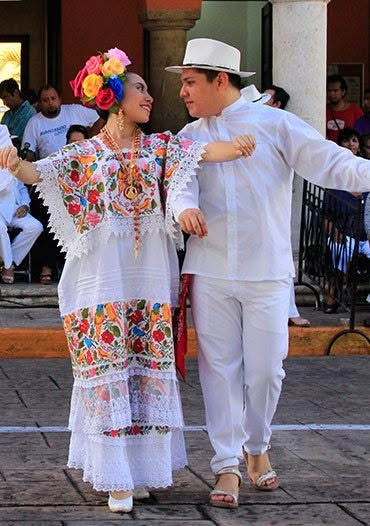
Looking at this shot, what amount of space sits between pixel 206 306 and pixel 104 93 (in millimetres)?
1013

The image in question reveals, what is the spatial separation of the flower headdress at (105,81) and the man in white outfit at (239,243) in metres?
0.34

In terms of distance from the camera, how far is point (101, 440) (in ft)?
20.7

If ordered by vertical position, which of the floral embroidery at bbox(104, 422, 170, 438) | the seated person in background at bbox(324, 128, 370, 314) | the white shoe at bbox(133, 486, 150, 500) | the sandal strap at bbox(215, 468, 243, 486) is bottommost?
the white shoe at bbox(133, 486, 150, 500)

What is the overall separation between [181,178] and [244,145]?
32 centimetres

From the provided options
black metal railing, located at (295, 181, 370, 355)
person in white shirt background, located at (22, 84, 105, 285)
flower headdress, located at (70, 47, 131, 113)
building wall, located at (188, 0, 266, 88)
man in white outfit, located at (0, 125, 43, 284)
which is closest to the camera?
flower headdress, located at (70, 47, 131, 113)

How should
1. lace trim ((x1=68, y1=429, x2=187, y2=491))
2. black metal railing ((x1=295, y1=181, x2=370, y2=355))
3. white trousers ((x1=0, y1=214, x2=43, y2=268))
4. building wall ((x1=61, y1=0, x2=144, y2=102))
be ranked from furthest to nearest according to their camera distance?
building wall ((x1=61, y1=0, x2=144, y2=102)) < white trousers ((x1=0, y1=214, x2=43, y2=268)) < black metal railing ((x1=295, y1=181, x2=370, y2=355)) < lace trim ((x1=68, y1=429, x2=187, y2=491))

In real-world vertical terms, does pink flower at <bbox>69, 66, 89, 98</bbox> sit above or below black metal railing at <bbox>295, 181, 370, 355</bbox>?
above

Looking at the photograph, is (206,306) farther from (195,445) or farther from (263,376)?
(195,445)

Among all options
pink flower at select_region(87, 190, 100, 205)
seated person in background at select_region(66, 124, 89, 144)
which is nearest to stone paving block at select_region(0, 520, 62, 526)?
pink flower at select_region(87, 190, 100, 205)

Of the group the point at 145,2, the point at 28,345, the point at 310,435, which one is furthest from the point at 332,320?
the point at 145,2

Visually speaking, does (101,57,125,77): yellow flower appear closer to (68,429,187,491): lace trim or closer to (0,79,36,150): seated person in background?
(68,429,187,491): lace trim

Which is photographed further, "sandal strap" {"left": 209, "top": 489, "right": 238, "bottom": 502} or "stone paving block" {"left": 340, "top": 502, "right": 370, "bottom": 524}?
"sandal strap" {"left": 209, "top": 489, "right": 238, "bottom": 502}

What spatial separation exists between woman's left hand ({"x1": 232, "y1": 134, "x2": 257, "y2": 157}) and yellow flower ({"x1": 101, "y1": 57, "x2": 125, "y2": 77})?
0.59m

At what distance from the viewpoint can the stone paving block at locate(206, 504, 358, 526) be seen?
6.13 meters
